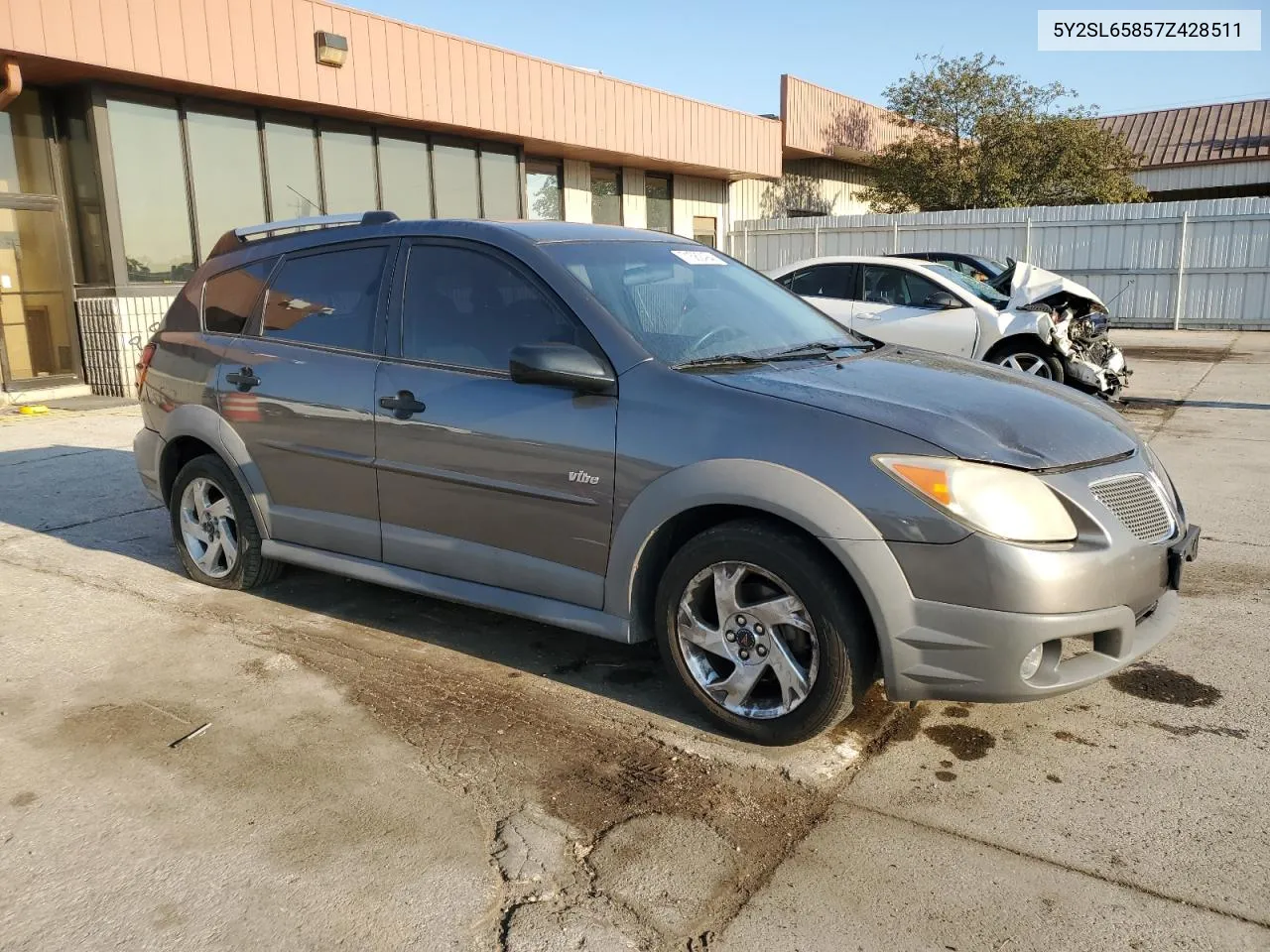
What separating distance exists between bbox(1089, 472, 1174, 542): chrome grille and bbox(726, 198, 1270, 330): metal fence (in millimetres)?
18948

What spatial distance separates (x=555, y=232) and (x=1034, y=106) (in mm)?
26356

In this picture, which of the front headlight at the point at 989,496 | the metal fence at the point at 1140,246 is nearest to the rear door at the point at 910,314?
the front headlight at the point at 989,496

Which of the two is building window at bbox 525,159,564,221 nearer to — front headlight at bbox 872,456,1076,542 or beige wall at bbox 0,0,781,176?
beige wall at bbox 0,0,781,176

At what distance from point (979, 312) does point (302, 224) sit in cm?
730

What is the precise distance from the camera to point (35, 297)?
12.4m

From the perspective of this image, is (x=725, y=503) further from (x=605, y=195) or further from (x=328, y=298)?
(x=605, y=195)

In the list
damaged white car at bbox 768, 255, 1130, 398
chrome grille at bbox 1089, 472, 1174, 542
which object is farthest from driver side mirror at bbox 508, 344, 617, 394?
damaged white car at bbox 768, 255, 1130, 398

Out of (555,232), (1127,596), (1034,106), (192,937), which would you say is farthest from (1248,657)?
(1034,106)

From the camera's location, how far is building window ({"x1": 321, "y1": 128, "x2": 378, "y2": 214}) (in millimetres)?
A: 14680

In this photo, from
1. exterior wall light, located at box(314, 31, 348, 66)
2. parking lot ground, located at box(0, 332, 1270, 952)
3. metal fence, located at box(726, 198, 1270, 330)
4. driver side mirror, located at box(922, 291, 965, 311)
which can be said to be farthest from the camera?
metal fence, located at box(726, 198, 1270, 330)

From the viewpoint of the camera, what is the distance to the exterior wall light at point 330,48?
13.3 metres

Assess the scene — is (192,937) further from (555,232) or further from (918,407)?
(555,232)

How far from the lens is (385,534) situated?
4281 millimetres

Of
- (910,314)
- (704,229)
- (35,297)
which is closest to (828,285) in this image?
(910,314)
